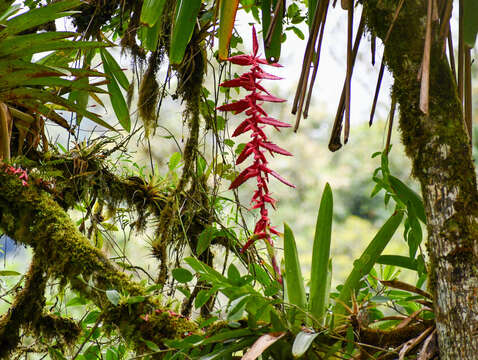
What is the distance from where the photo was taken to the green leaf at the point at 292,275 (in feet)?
3.23

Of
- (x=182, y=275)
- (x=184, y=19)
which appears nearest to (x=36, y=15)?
(x=184, y=19)

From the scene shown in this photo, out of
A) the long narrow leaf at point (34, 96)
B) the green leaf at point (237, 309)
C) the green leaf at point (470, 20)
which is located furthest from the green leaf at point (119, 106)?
the green leaf at point (470, 20)

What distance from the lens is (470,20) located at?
0.70 m

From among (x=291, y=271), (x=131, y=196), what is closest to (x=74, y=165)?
(x=131, y=196)

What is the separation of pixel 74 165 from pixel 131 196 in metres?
0.24

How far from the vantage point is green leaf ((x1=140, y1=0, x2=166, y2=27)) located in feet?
3.34

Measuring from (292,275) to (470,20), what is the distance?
1.96ft

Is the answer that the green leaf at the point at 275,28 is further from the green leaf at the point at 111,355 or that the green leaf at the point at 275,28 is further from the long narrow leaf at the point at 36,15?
the green leaf at the point at 111,355

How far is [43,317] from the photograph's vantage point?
1438 millimetres

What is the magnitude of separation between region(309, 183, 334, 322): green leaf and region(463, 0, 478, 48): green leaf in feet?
1.32

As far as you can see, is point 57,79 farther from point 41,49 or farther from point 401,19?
point 401,19

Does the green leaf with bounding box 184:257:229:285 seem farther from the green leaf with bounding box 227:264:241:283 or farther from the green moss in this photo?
the green moss

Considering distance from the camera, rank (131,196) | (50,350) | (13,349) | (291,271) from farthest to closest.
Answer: (131,196), (13,349), (50,350), (291,271)

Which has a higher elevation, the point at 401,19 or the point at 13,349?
the point at 401,19
